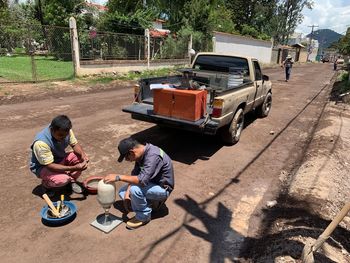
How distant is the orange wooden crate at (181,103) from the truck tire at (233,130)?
1038mm

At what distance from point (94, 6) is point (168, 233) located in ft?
94.2

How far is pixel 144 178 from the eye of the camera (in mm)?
3484

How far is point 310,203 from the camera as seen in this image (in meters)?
4.46

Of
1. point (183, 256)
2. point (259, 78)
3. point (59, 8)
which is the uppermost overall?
point (59, 8)

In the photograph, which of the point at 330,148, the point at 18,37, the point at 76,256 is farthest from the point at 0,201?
the point at 18,37

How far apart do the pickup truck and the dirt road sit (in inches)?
27.9

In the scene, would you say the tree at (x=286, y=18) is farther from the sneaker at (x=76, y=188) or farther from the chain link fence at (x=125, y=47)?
the sneaker at (x=76, y=188)

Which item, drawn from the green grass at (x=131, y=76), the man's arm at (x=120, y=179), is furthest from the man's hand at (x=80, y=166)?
the green grass at (x=131, y=76)

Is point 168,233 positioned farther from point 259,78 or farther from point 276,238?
point 259,78

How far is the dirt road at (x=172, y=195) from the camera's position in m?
3.41

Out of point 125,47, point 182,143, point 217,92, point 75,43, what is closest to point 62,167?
point 217,92

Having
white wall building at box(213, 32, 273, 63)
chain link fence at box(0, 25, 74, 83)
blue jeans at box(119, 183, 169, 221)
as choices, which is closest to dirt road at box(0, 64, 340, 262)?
blue jeans at box(119, 183, 169, 221)

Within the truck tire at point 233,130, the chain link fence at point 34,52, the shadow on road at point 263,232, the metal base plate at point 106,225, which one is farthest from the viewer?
the chain link fence at point 34,52

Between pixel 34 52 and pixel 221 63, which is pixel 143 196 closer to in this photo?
pixel 221 63
